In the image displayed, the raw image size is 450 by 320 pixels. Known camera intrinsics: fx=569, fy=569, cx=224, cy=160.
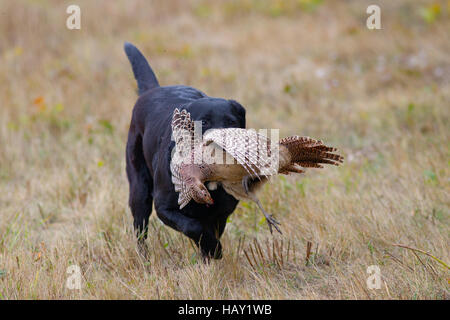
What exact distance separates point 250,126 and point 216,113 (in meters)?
3.81

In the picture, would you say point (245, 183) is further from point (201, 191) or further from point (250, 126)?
point (250, 126)

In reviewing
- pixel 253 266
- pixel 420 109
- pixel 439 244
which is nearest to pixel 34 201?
pixel 253 266

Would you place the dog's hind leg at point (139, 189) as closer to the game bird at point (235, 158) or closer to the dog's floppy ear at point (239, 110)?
the dog's floppy ear at point (239, 110)

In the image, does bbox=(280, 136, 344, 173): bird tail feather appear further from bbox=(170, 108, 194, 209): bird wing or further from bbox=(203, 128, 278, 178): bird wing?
bbox=(170, 108, 194, 209): bird wing

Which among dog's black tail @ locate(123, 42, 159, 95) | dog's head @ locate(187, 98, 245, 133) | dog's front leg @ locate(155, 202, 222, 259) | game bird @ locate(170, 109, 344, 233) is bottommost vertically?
dog's front leg @ locate(155, 202, 222, 259)

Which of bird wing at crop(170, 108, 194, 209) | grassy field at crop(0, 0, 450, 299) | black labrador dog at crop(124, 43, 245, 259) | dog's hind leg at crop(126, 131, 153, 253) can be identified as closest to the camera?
bird wing at crop(170, 108, 194, 209)

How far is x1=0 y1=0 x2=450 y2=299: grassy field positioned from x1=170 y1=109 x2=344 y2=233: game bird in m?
0.73

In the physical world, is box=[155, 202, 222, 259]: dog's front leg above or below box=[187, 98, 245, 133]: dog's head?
below

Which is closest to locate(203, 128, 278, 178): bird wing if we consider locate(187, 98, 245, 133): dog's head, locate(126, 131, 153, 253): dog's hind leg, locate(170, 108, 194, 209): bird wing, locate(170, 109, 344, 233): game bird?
locate(170, 109, 344, 233): game bird

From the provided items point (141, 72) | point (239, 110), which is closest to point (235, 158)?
point (239, 110)

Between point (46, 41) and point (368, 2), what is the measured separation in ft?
20.1

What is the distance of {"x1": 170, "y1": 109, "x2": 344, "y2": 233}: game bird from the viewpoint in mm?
2658

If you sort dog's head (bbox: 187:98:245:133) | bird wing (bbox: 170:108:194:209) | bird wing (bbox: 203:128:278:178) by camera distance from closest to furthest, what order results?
bird wing (bbox: 203:128:278:178) < bird wing (bbox: 170:108:194:209) < dog's head (bbox: 187:98:245:133)

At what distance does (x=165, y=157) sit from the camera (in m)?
3.52
